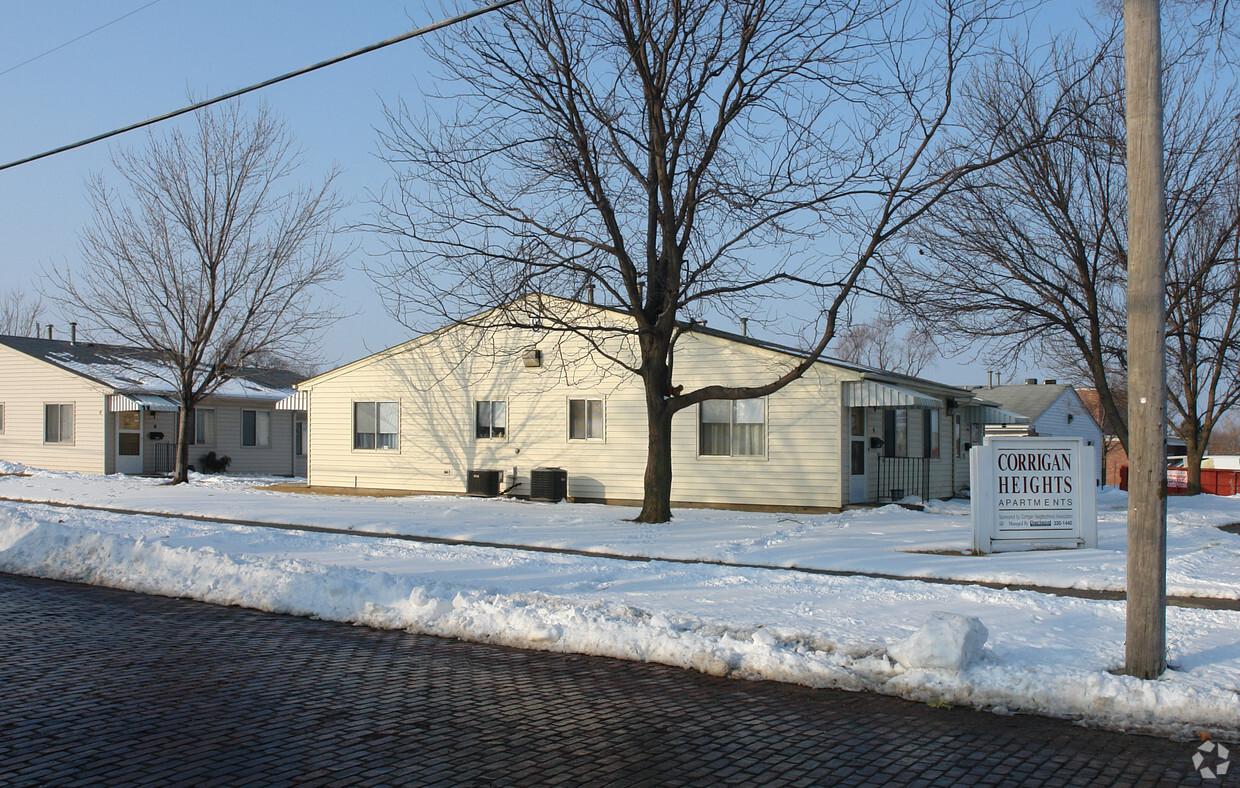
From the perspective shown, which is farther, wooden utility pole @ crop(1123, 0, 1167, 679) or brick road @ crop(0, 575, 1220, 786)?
wooden utility pole @ crop(1123, 0, 1167, 679)

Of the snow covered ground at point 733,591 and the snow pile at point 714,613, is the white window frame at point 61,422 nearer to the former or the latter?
the snow covered ground at point 733,591

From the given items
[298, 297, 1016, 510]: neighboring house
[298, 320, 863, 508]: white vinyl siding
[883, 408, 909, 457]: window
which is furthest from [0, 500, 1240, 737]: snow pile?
[883, 408, 909, 457]: window

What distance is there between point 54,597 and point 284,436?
28357 mm

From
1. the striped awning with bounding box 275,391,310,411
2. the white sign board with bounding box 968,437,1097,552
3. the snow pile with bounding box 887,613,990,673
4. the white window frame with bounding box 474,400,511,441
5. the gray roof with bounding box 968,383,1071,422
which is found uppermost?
the gray roof with bounding box 968,383,1071,422

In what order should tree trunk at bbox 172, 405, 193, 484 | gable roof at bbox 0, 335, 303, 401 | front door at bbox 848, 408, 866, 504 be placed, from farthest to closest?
gable roof at bbox 0, 335, 303, 401 → tree trunk at bbox 172, 405, 193, 484 → front door at bbox 848, 408, 866, 504

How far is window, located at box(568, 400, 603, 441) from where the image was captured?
23234 millimetres

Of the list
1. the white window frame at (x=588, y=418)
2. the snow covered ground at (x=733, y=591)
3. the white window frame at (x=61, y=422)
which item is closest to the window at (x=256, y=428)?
the white window frame at (x=61, y=422)

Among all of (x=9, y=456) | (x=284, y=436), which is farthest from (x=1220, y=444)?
(x=9, y=456)

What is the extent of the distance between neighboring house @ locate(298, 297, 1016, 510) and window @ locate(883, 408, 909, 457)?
0.05 meters

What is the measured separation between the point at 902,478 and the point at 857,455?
2.72 metres

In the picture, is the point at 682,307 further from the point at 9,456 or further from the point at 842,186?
the point at 9,456

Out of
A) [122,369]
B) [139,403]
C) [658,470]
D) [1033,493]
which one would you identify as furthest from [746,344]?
[122,369]

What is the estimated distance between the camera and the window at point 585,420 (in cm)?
2323

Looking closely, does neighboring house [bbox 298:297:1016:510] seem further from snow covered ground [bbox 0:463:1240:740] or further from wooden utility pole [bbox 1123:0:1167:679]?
wooden utility pole [bbox 1123:0:1167:679]
